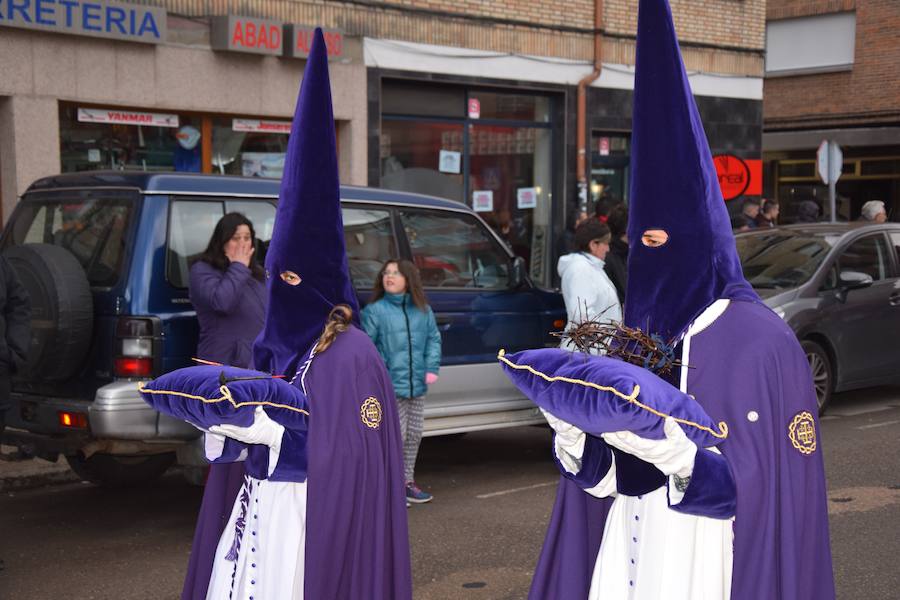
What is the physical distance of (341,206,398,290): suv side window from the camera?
7.66m

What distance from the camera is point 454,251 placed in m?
8.24

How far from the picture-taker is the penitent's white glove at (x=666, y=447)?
2840 millimetres

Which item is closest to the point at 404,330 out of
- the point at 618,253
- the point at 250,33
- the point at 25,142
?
the point at 618,253

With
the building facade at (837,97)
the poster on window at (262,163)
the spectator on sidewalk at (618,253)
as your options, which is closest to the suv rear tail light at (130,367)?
the spectator on sidewalk at (618,253)

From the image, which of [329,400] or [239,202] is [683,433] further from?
[239,202]

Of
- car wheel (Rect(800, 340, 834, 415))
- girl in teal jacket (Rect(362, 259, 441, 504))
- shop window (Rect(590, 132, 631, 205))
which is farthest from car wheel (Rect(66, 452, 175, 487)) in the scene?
shop window (Rect(590, 132, 631, 205))

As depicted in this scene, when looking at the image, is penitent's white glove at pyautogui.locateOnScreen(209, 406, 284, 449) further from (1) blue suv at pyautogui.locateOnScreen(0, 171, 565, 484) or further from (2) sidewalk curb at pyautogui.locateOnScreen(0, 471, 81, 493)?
(2) sidewalk curb at pyautogui.locateOnScreen(0, 471, 81, 493)

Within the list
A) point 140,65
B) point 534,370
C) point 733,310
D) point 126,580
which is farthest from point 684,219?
point 140,65

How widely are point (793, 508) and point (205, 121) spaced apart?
1110 cm

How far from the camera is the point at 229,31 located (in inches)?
502

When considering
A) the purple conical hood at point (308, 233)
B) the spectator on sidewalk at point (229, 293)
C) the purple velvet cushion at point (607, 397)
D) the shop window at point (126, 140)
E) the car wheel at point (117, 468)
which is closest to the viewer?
the purple velvet cushion at point (607, 397)

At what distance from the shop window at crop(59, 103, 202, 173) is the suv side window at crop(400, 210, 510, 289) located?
4.86 meters

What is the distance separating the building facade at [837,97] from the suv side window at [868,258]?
1619 cm

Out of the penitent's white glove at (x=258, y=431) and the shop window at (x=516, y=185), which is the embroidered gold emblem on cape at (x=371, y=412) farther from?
the shop window at (x=516, y=185)
